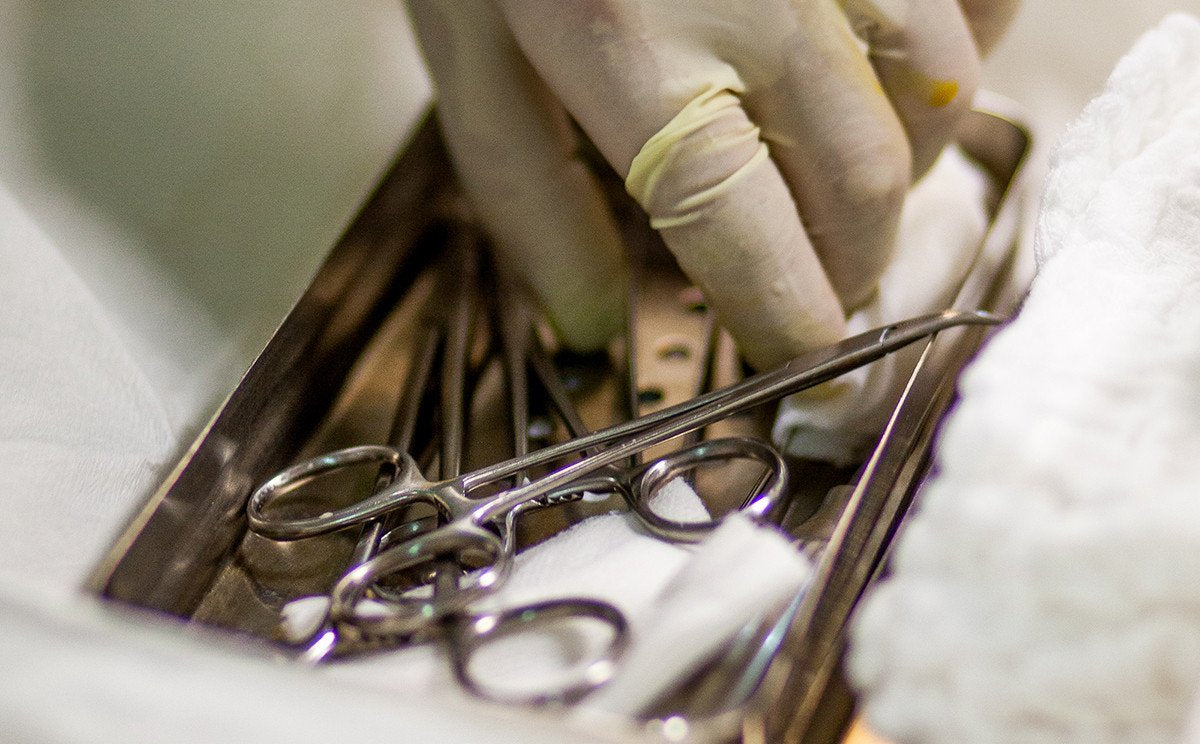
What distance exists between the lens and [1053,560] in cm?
28

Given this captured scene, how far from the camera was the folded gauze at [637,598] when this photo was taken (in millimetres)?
289

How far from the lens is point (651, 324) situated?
590mm

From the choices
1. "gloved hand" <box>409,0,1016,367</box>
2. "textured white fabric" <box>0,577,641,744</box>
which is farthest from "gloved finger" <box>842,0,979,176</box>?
"textured white fabric" <box>0,577,641,744</box>

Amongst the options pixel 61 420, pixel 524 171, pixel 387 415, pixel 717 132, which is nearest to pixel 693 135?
pixel 717 132

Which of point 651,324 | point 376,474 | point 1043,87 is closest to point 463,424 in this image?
point 376,474

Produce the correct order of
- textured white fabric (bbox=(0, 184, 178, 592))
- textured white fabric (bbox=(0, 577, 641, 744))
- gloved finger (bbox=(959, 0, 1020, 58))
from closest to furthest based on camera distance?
1. textured white fabric (bbox=(0, 577, 641, 744))
2. textured white fabric (bbox=(0, 184, 178, 592))
3. gloved finger (bbox=(959, 0, 1020, 58))

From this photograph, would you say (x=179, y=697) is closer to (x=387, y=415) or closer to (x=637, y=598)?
(x=637, y=598)

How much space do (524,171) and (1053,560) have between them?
34cm

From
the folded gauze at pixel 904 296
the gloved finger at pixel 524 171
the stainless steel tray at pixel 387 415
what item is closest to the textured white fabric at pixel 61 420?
the stainless steel tray at pixel 387 415

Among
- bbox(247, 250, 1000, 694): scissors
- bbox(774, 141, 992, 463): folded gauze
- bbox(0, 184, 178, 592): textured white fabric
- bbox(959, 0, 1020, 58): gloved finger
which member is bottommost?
bbox(774, 141, 992, 463): folded gauze

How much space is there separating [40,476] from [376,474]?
0.49 feet

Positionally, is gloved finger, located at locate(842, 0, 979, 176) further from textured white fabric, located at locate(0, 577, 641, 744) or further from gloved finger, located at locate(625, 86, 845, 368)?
textured white fabric, located at locate(0, 577, 641, 744)

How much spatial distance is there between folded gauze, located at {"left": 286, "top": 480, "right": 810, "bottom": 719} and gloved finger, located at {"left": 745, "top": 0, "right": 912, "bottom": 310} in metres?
0.17

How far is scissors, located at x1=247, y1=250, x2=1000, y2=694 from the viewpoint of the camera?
35 cm
